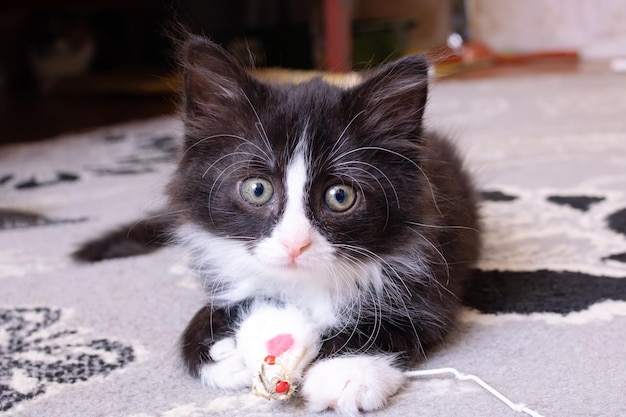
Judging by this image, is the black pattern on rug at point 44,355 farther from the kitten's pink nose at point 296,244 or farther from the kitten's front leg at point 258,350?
the kitten's pink nose at point 296,244

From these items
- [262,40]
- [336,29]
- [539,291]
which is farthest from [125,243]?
[262,40]

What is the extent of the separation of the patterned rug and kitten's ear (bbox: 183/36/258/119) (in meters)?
0.18

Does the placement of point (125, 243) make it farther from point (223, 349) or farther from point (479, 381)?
point (479, 381)

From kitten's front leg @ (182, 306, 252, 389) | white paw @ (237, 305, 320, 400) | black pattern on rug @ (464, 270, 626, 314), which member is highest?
white paw @ (237, 305, 320, 400)

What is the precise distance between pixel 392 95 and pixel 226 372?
18.9 inches

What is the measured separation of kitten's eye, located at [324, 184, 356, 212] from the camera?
1037mm

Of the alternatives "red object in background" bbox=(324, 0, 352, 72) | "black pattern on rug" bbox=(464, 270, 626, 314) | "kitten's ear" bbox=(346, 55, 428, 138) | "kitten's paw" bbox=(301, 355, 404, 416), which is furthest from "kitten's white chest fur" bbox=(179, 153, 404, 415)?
"red object in background" bbox=(324, 0, 352, 72)

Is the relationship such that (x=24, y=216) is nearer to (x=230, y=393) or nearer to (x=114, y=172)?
(x=114, y=172)

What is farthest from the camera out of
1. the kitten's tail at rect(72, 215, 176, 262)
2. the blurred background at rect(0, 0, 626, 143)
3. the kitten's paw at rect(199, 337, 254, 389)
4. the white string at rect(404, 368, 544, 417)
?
the blurred background at rect(0, 0, 626, 143)

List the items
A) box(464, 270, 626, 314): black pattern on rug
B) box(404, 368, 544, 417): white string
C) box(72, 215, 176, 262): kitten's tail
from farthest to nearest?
1. box(72, 215, 176, 262): kitten's tail
2. box(464, 270, 626, 314): black pattern on rug
3. box(404, 368, 544, 417): white string

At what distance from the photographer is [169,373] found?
3.61ft

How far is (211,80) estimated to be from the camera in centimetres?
115

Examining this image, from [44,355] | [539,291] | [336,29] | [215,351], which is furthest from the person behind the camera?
[336,29]

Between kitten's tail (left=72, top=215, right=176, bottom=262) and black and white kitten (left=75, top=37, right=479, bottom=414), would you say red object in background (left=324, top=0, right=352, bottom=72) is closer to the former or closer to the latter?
kitten's tail (left=72, top=215, right=176, bottom=262)
